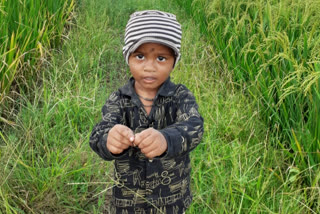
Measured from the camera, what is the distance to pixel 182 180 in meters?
1.38

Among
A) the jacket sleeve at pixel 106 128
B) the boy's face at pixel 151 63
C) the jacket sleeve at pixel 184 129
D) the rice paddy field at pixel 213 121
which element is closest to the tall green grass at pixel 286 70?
the rice paddy field at pixel 213 121

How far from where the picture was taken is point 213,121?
223 cm

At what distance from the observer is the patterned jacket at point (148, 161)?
1.28 metres

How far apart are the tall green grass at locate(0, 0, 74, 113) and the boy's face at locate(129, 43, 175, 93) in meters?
1.21

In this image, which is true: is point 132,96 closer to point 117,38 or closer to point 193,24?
point 117,38

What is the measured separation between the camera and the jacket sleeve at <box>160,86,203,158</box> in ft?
3.50

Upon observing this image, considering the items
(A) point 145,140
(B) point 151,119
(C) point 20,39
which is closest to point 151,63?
(B) point 151,119

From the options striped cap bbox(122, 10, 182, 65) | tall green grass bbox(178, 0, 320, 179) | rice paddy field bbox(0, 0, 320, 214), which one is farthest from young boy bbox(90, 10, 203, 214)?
tall green grass bbox(178, 0, 320, 179)

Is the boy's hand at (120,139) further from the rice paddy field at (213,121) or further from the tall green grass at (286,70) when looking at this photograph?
the tall green grass at (286,70)

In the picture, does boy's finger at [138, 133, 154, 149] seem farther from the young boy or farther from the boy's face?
the boy's face

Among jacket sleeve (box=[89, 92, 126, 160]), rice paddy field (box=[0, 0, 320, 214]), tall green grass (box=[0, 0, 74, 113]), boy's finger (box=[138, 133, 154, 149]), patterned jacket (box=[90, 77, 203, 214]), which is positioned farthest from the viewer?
tall green grass (box=[0, 0, 74, 113])

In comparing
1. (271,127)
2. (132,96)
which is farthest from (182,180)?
(271,127)

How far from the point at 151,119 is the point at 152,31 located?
12.2 inches

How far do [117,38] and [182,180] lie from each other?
284 centimetres
